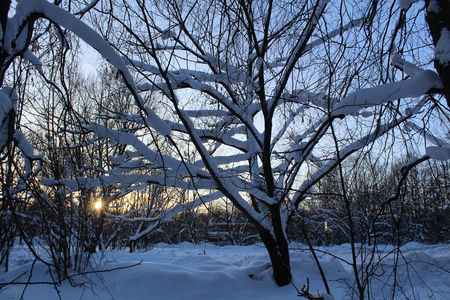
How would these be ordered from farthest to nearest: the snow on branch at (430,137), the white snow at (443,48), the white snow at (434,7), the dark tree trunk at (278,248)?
the dark tree trunk at (278,248), the snow on branch at (430,137), the white snow at (434,7), the white snow at (443,48)

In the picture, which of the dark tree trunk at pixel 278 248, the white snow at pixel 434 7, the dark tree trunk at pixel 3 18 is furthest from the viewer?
the dark tree trunk at pixel 278 248

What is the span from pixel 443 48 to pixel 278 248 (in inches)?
142

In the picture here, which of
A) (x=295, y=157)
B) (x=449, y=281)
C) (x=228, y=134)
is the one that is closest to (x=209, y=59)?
(x=228, y=134)

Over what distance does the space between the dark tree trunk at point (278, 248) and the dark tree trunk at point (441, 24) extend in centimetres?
298

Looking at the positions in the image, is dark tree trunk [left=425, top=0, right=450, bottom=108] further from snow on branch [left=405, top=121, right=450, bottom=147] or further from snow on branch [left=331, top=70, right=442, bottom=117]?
snow on branch [left=405, top=121, right=450, bottom=147]

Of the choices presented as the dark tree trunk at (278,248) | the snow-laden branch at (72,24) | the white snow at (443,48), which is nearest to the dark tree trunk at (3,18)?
the snow-laden branch at (72,24)

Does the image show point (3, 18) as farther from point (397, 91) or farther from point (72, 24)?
point (397, 91)

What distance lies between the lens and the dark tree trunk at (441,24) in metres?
1.79

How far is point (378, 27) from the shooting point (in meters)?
2.52

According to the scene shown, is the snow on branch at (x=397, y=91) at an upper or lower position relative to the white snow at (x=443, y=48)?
lower

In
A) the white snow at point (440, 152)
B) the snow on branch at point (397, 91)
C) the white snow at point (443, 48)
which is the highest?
the white snow at point (443, 48)

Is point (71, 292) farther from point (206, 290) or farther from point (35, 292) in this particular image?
point (206, 290)

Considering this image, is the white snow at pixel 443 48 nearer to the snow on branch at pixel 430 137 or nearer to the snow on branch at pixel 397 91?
the snow on branch at pixel 397 91

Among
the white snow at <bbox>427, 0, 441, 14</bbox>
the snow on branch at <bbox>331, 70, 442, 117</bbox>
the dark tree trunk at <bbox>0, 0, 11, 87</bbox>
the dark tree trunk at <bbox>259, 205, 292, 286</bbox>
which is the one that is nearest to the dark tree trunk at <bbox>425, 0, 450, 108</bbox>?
the white snow at <bbox>427, 0, 441, 14</bbox>
